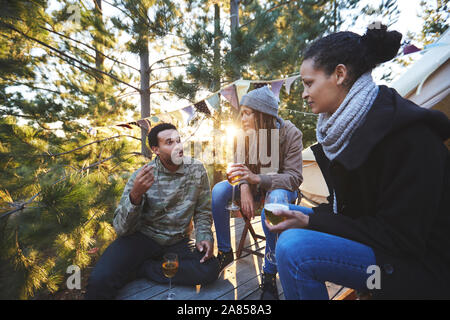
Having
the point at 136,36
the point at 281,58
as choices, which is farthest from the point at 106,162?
the point at 281,58

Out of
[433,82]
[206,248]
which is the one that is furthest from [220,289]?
[433,82]

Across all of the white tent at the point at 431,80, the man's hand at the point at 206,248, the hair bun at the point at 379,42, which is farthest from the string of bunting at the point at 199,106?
the hair bun at the point at 379,42

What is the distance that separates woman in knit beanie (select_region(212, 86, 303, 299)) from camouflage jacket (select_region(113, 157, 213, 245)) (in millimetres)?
143

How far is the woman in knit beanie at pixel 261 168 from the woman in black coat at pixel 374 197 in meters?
0.69

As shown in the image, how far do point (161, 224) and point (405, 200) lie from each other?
5.64 feet

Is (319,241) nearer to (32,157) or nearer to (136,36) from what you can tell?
(32,157)

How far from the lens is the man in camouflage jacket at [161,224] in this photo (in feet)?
5.26

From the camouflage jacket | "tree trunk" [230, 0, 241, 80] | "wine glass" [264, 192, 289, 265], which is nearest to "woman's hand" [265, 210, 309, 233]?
"wine glass" [264, 192, 289, 265]

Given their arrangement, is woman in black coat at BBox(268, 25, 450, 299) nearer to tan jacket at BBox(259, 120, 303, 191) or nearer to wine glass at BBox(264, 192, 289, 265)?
wine glass at BBox(264, 192, 289, 265)

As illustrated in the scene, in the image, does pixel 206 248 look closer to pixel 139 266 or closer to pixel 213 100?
pixel 139 266

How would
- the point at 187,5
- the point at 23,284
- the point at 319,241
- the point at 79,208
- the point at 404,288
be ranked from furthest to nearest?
the point at 187,5 < the point at 79,208 < the point at 23,284 < the point at 319,241 < the point at 404,288

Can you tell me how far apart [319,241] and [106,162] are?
2.98 m

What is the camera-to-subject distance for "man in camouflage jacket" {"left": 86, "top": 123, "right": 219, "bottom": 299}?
160 cm

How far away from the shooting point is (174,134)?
2.03m
